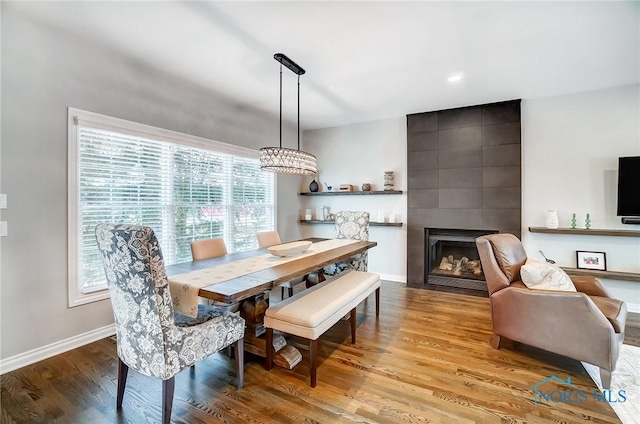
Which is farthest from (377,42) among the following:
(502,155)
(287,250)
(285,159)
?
(502,155)

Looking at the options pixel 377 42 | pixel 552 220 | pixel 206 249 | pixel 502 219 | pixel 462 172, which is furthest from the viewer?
pixel 462 172

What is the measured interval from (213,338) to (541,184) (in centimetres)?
442

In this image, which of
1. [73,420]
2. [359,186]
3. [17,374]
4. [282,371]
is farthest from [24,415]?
[359,186]

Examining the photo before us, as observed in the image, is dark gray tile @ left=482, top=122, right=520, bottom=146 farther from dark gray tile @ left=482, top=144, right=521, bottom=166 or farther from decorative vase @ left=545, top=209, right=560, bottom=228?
decorative vase @ left=545, top=209, right=560, bottom=228

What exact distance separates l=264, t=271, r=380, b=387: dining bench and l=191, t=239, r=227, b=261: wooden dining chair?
103 cm

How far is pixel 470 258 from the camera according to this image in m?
4.50

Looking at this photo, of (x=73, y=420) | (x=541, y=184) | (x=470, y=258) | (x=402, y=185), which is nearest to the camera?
(x=73, y=420)

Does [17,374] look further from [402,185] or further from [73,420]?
[402,185]

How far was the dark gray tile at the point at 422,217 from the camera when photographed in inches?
176

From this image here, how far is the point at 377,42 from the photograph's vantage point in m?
2.56

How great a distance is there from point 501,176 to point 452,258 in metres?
1.45

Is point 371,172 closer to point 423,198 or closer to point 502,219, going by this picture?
point 423,198

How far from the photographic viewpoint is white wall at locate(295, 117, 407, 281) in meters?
4.84

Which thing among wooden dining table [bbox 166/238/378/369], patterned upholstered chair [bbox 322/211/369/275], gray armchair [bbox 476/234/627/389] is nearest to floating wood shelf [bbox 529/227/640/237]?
gray armchair [bbox 476/234/627/389]
